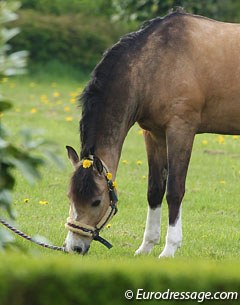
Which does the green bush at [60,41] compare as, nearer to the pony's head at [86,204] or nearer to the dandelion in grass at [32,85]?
the dandelion in grass at [32,85]

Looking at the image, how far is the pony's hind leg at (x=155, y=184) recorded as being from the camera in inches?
353

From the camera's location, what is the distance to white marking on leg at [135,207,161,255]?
888 cm

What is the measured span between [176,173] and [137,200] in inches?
108

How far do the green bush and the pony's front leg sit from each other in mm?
16209

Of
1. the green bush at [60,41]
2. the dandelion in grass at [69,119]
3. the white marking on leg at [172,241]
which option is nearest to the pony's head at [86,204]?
the white marking on leg at [172,241]

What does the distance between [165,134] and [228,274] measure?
4.82 meters

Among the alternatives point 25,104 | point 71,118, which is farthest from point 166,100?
point 25,104

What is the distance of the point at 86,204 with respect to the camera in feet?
26.5

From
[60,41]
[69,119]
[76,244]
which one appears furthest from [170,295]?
[60,41]

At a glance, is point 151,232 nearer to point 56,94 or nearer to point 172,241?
point 172,241

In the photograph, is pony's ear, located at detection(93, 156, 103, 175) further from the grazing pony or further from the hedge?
the hedge

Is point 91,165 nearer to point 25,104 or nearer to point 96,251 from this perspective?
point 96,251

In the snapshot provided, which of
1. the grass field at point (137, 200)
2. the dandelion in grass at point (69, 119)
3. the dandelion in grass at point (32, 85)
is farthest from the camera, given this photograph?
the dandelion in grass at point (32, 85)

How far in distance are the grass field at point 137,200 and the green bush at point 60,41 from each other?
590 cm
